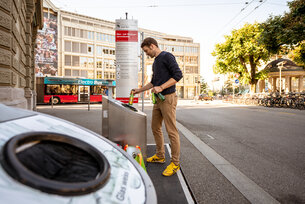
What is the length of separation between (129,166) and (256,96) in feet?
77.2

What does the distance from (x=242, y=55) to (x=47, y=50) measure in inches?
1415

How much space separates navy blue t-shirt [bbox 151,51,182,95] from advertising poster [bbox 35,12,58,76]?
142ft

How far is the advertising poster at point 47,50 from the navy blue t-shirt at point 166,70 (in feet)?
142

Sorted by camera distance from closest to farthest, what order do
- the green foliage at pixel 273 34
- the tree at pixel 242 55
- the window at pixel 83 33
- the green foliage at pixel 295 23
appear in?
the green foliage at pixel 295 23
the green foliage at pixel 273 34
the tree at pixel 242 55
the window at pixel 83 33

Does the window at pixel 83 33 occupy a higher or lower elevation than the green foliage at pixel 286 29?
higher

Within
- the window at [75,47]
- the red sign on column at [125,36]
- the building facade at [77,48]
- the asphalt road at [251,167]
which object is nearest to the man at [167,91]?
the asphalt road at [251,167]

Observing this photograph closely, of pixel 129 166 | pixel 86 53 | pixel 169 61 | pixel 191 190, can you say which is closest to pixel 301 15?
pixel 169 61

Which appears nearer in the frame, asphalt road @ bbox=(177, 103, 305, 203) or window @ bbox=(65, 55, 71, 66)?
asphalt road @ bbox=(177, 103, 305, 203)

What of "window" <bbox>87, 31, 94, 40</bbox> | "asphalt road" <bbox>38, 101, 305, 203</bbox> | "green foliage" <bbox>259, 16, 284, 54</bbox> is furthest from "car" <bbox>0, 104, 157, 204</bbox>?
"window" <bbox>87, 31, 94, 40</bbox>

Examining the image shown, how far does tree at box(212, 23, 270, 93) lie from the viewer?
23.1 m

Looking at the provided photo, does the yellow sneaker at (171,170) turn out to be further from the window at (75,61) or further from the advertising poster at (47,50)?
the window at (75,61)

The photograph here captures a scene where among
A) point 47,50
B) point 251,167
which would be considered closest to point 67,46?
point 47,50

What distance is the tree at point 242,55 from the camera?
23.1 m

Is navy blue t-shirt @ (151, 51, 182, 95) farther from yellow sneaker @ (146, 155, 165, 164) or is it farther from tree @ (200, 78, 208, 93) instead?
tree @ (200, 78, 208, 93)
